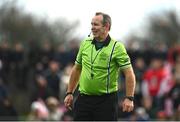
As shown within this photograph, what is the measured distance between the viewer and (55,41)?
56.7 meters

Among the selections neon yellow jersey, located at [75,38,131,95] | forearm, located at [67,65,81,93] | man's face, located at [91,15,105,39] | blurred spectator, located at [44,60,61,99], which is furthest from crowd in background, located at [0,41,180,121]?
man's face, located at [91,15,105,39]

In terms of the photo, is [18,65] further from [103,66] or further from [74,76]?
[103,66]

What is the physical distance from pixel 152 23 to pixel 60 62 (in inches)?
2114

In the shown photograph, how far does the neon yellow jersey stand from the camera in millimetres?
11461

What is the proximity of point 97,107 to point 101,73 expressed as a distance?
0.51 m

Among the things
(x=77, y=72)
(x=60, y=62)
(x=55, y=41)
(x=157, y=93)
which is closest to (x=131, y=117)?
(x=157, y=93)

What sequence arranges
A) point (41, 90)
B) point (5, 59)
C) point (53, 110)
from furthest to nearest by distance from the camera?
1. point (5, 59)
2. point (41, 90)
3. point (53, 110)

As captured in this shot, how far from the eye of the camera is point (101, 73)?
11.5 meters

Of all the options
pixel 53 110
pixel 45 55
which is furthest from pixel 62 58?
pixel 53 110

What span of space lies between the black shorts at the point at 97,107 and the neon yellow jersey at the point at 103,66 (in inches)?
3.5

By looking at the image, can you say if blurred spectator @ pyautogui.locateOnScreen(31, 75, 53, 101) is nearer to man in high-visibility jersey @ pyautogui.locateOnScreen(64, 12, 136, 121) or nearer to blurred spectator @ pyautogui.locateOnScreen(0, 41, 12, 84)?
blurred spectator @ pyautogui.locateOnScreen(0, 41, 12, 84)

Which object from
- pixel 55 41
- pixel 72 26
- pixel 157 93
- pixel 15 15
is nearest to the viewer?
pixel 157 93

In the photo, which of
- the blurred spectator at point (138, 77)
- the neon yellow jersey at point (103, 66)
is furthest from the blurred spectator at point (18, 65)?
the neon yellow jersey at point (103, 66)

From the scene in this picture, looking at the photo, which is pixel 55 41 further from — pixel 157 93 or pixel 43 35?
pixel 157 93
